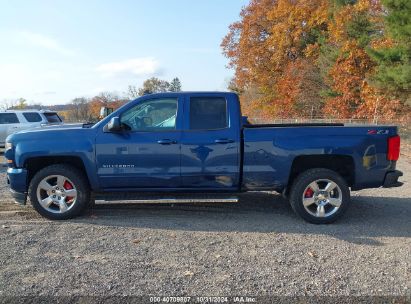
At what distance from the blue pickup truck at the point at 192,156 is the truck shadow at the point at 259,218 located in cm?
33

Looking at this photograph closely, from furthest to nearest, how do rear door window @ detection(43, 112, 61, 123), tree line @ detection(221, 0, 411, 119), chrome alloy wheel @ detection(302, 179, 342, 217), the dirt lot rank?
tree line @ detection(221, 0, 411, 119)
rear door window @ detection(43, 112, 61, 123)
chrome alloy wheel @ detection(302, 179, 342, 217)
the dirt lot

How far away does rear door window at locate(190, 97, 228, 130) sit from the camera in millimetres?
5754

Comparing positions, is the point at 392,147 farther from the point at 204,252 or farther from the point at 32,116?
the point at 32,116

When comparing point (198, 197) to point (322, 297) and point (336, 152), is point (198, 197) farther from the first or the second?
point (322, 297)

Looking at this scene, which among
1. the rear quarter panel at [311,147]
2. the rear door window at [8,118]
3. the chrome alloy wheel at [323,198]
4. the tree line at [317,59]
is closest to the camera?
the rear quarter panel at [311,147]

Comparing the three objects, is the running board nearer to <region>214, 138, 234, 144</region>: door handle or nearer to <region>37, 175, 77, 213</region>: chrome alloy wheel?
<region>37, 175, 77, 213</region>: chrome alloy wheel

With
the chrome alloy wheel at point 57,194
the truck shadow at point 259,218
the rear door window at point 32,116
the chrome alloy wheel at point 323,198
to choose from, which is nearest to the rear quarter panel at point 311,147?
the chrome alloy wheel at point 323,198

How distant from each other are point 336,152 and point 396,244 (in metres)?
1.43

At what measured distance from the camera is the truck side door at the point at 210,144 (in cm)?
563

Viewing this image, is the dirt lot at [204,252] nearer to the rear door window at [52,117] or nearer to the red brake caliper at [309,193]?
the red brake caliper at [309,193]

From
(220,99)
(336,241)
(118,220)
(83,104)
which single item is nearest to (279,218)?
(336,241)

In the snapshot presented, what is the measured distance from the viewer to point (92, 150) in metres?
5.66


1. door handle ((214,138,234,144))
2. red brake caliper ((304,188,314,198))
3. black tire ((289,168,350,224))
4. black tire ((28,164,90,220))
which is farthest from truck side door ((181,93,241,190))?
black tire ((28,164,90,220))

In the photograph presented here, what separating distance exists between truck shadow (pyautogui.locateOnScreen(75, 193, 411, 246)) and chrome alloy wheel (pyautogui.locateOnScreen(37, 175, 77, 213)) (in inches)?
12.7
